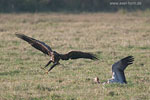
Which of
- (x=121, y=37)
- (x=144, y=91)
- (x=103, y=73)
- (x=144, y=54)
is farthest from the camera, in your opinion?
(x=121, y=37)

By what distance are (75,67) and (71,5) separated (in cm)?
2414

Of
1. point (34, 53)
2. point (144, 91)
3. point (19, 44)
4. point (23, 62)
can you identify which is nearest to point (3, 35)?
point (19, 44)

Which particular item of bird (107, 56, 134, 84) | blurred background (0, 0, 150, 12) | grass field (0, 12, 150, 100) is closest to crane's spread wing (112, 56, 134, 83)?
bird (107, 56, 134, 84)

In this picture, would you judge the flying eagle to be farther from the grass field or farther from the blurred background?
the blurred background

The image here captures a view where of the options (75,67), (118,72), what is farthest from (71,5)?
(118,72)

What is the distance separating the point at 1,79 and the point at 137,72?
320 centimetres

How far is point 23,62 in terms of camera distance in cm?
1016

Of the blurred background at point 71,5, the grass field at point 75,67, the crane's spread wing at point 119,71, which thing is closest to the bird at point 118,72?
the crane's spread wing at point 119,71

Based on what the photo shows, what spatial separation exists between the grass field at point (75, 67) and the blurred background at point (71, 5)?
41.1 ft

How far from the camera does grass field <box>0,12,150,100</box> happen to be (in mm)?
6863

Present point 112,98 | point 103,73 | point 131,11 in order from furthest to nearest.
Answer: point 131,11
point 103,73
point 112,98

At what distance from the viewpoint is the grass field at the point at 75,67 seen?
270 inches

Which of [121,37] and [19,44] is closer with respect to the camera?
[19,44]

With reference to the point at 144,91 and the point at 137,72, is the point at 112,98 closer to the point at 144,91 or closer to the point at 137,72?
the point at 144,91
